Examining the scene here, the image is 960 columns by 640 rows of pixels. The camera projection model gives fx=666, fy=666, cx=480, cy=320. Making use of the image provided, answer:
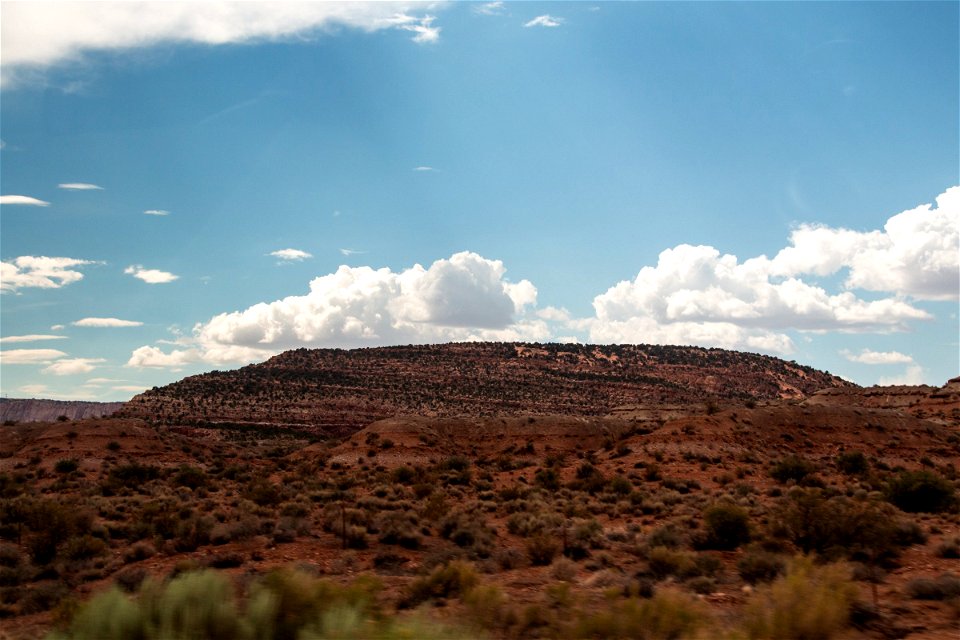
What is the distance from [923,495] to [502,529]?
1559 centimetres

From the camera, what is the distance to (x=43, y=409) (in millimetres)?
164875

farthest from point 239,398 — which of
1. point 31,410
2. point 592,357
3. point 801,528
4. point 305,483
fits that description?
point 31,410

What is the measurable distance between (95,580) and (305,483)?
19896mm

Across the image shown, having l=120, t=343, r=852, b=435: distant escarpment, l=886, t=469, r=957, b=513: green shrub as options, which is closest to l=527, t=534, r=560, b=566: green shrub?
l=886, t=469, r=957, b=513: green shrub

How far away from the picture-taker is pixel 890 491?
84.1ft

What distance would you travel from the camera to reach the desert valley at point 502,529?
29.4ft

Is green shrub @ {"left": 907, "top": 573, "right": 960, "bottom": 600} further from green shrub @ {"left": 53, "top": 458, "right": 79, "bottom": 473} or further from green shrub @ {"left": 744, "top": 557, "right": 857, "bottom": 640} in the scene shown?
green shrub @ {"left": 53, "top": 458, "right": 79, "bottom": 473}

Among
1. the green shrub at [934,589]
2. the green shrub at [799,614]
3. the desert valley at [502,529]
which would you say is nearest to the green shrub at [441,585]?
the desert valley at [502,529]

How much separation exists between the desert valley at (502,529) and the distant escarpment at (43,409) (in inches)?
4501

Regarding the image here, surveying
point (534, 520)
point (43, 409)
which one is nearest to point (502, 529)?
point (534, 520)

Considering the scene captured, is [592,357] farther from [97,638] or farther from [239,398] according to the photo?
[97,638]

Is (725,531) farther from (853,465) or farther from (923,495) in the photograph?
(853,465)

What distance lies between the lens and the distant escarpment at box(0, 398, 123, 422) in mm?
160750

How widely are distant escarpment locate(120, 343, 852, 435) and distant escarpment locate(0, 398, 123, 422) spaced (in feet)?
256
